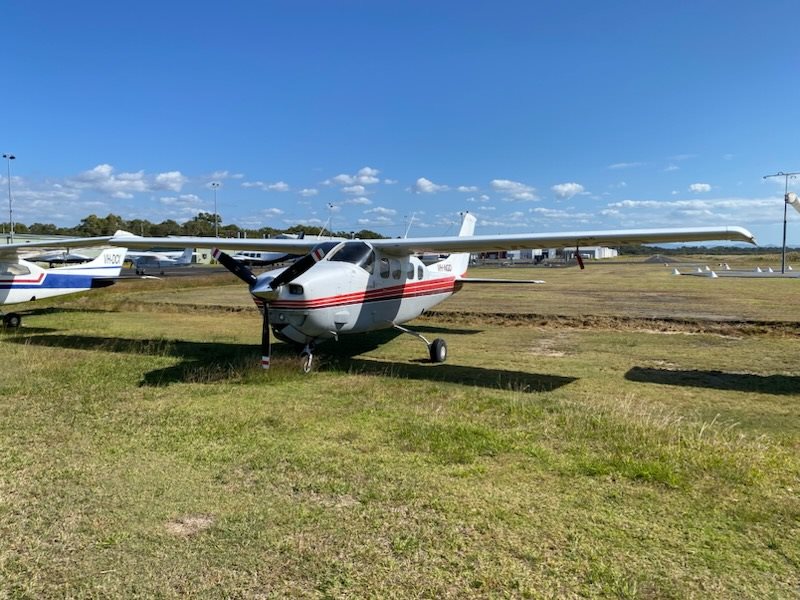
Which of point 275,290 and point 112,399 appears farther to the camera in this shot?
point 275,290

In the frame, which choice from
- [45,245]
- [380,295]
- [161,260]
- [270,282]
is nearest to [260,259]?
[161,260]

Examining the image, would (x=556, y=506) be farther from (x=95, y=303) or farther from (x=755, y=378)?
(x=95, y=303)

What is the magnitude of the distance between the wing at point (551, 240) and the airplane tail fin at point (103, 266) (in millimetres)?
12258

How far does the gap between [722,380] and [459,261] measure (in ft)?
23.0

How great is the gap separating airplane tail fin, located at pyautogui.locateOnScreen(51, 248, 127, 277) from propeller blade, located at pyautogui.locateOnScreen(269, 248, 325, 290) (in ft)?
39.6

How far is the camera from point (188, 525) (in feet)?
12.3

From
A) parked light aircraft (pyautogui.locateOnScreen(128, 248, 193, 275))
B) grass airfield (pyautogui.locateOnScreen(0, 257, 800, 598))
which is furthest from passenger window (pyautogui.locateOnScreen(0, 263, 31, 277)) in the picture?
parked light aircraft (pyautogui.locateOnScreen(128, 248, 193, 275))

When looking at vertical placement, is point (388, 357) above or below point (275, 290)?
below

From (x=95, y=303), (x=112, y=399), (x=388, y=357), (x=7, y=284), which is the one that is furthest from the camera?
(x=95, y=303)

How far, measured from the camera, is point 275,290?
824 centimetres

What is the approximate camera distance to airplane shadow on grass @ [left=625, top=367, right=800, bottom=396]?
26.2 ft

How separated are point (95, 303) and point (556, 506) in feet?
68.5

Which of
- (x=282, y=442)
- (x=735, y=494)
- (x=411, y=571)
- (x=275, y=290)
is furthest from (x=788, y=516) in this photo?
(x=275, y=290)

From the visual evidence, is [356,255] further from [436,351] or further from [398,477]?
[398,477]
